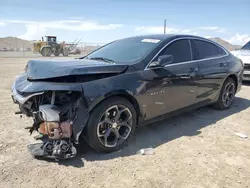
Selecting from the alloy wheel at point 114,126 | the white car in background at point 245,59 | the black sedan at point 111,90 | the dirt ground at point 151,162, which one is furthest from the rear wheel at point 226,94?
the white car in background at point 245,59

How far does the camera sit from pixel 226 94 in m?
5.75

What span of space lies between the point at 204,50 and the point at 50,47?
25.0 meters

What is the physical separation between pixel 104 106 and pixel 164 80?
117 centimetres

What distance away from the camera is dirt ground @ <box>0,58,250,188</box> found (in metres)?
2.93

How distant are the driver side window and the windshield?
0.23 m

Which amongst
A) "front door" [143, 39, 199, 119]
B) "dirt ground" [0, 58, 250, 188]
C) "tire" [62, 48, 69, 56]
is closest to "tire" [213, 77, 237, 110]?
"dirt ground" [0, 58, 250, 188]

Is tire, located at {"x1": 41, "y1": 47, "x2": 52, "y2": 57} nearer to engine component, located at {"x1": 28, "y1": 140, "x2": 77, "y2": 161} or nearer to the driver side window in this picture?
the driver side window

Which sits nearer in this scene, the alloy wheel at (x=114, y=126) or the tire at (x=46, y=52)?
the alloy wheel at (x=114, y=126)

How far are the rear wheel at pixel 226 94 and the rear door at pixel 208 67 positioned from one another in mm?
280

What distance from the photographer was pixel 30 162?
10.8 feet

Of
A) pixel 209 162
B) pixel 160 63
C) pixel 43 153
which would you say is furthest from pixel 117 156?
A: pixel 160 63

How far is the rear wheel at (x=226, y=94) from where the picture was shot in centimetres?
561

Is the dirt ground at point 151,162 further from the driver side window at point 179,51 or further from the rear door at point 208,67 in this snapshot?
the driver side window at point 179,51

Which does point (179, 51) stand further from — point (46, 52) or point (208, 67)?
point (46, 52)
